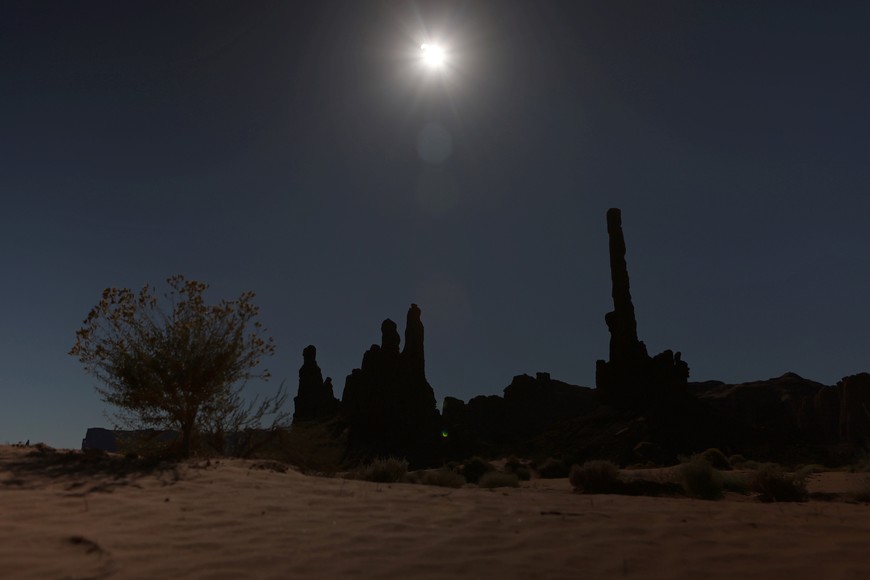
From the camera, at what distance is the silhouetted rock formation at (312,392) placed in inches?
2724

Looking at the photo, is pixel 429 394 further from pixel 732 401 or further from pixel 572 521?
pixel 572 521

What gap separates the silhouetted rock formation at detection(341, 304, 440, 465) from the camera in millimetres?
52719

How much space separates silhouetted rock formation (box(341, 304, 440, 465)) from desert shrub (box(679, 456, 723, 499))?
1496 inches

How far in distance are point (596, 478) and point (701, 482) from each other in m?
2.19

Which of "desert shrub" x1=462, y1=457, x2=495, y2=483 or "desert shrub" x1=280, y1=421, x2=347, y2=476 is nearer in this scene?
"desert shrub" x1=280, y1=421, x2=347, y2=476

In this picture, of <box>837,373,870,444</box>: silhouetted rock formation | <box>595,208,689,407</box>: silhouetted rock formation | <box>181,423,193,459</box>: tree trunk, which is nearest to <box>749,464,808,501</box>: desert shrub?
<box>181,423,193,459</box>: tree trunk

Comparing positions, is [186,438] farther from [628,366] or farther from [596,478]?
[628,366]

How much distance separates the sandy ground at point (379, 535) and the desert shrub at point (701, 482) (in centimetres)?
349

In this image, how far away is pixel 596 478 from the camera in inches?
502

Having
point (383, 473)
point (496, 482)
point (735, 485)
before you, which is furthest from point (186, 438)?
point (735, 485)

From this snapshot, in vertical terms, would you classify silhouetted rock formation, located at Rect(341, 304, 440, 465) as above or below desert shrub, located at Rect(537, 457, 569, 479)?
above

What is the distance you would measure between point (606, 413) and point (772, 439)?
35.6ft

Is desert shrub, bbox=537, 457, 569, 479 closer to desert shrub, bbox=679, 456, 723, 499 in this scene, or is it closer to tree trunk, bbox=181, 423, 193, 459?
desert shrub, bbox=679, 456, 723, 499

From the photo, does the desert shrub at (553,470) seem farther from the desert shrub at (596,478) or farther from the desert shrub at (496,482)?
the desert shrub at (596,478)
